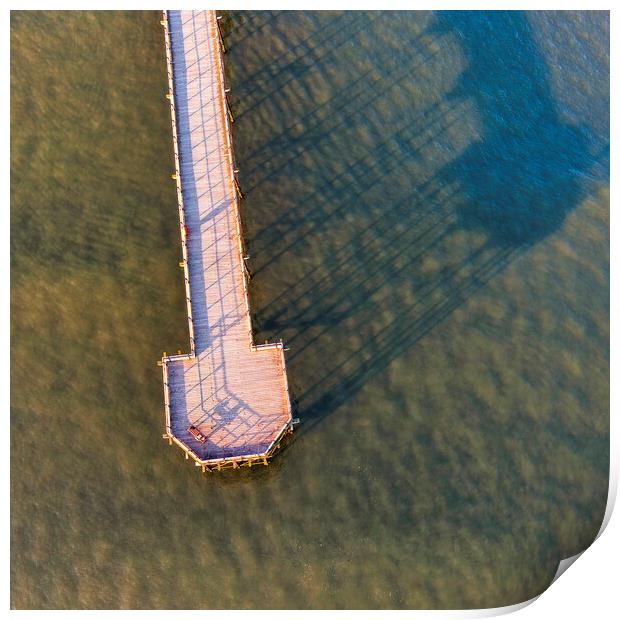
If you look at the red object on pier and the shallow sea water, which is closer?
the red object on pier

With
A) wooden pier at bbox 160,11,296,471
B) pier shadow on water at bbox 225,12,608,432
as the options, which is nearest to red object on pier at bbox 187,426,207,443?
wooden pier at bbox 160,11,296,471

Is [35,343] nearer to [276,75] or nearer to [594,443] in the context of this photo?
[276,75]

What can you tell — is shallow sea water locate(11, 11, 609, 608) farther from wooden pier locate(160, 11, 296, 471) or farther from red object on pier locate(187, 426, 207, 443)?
red object on pier locate(187, 426, 207, 443)

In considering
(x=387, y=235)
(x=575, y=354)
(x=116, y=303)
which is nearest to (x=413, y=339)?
(x=387, y=235)

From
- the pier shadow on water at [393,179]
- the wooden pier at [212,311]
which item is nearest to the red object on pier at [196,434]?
the wooden pier at [212,311]

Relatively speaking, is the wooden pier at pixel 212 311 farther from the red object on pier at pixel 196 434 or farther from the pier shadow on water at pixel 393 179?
the pier shadow on water at pixel 393 179

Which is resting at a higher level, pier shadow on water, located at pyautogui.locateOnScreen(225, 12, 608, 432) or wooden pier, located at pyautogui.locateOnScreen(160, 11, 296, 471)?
pier shadow on water, located at pyautogui.locateOnScreen(225, 12, 608, 432)
